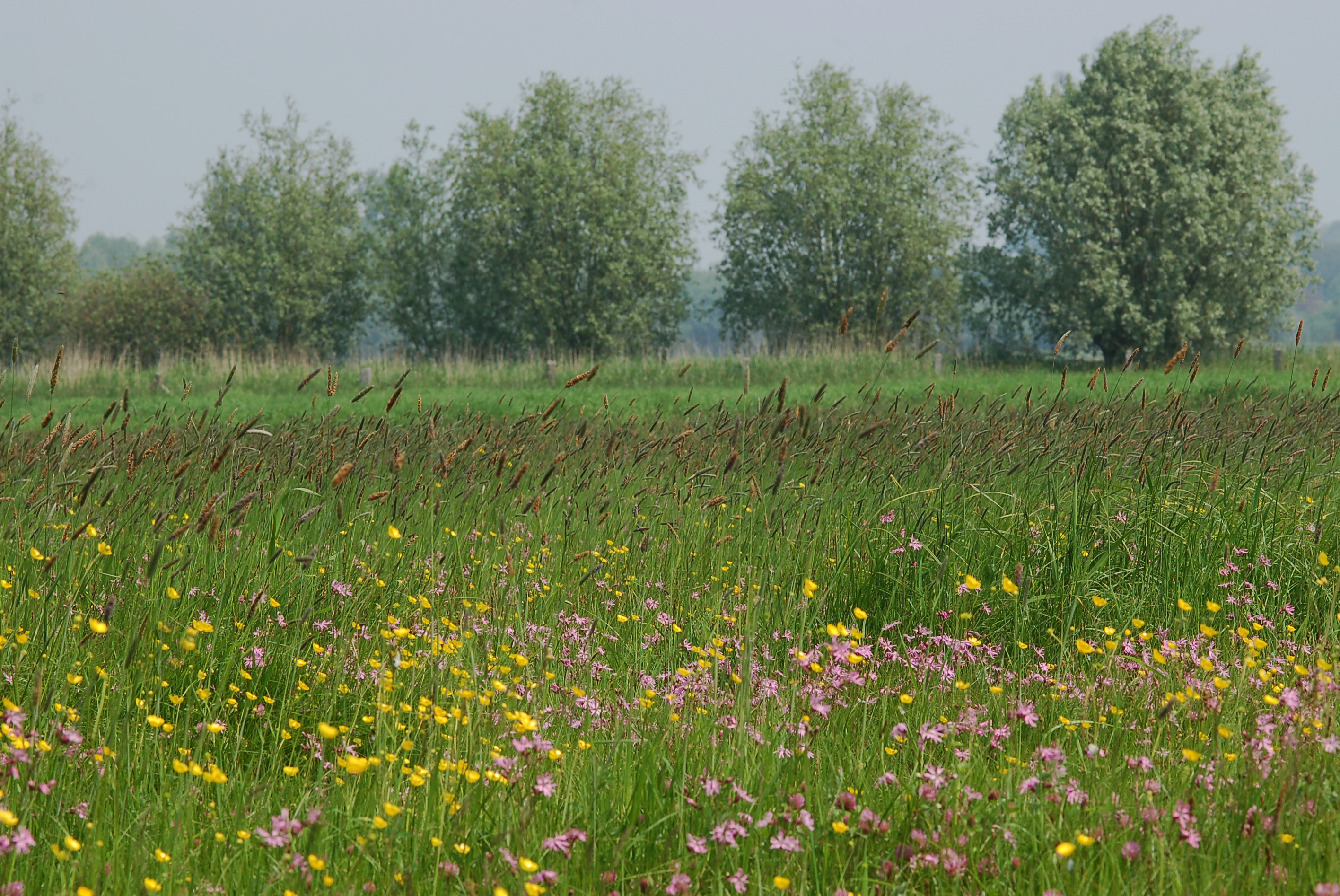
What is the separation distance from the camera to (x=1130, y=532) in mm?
4320

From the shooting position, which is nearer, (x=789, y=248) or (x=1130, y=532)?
(x=1130, y=532)

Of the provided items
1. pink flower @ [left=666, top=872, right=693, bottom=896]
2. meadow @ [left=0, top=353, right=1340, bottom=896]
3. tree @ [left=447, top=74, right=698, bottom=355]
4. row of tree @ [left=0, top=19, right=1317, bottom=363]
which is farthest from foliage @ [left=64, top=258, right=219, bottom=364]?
pink flower @ [left=666, top=872, right=693, bottom=896]

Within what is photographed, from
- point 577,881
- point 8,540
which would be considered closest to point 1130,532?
point 577,881

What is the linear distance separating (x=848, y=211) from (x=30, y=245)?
37.7 metres

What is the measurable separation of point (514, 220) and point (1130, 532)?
38.8m

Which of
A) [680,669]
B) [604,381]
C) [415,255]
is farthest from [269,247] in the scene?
[680,669]

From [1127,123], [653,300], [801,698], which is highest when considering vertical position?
[1127,123]

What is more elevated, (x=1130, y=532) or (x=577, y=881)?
(x=1130, y=532)

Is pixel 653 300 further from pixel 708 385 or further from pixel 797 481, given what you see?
pixel 797 481

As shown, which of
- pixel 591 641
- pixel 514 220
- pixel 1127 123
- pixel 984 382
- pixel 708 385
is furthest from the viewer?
pixel 514 220

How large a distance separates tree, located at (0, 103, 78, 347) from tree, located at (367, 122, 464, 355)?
14.2 meters

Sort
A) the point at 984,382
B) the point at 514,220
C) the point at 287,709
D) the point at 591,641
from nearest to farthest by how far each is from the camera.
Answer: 1. the point at 287,709
2. the point at 591,641
3. the point at 984,382
4. the point at 514,220

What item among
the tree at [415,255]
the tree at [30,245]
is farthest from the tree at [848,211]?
the tree at [30,245]

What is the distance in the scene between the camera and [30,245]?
138 feet
